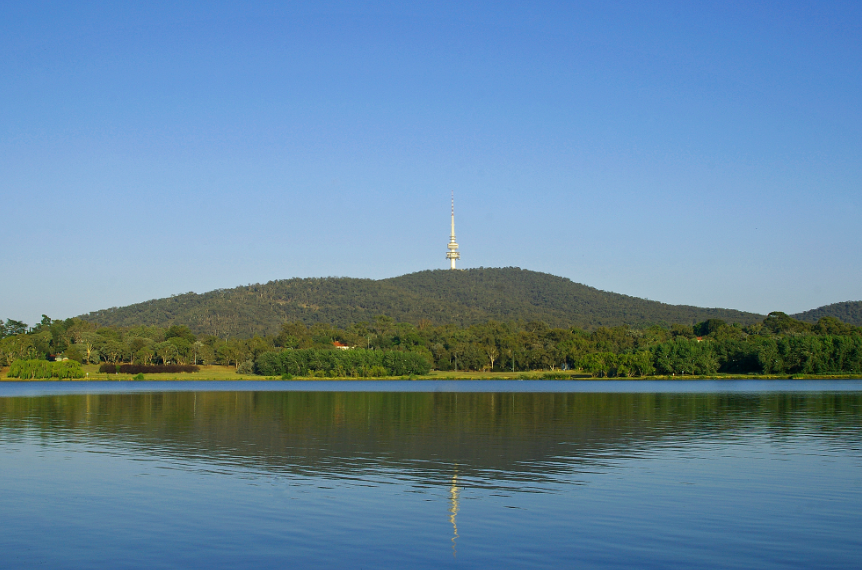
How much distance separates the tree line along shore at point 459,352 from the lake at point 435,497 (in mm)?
97566

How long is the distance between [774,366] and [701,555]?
12189 centimetres

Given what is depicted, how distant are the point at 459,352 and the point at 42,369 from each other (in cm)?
8241

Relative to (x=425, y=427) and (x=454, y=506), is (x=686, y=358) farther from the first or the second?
(x=454, y=506)

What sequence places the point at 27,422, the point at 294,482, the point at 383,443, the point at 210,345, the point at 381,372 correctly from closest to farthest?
the point at 294,482 → the point at 383,443 → the point at 27,422 → the point at 381,372 → the point at 210,345

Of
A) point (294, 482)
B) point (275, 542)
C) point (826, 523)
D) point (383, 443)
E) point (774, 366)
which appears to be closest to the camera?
point (275, 542)

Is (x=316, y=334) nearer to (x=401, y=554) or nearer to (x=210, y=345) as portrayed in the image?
(x=210, y=345)

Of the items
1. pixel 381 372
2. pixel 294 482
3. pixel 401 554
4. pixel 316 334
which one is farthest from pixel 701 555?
pixel 316 334

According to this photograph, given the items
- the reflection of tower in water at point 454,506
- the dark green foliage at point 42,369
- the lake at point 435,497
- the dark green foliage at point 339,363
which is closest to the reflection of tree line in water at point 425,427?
the lake at point 435,497

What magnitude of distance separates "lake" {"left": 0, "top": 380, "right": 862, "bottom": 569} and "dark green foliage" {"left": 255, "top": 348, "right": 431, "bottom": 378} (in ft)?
366

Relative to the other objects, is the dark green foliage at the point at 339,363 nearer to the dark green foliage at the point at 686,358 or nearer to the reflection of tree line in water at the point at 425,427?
the dark green foliage at the point at 686,358

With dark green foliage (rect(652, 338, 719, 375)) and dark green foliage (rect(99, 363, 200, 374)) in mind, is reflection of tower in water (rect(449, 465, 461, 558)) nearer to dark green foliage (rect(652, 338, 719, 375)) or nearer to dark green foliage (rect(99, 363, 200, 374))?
dark green foliage (rect(652, 338, 719, 375))

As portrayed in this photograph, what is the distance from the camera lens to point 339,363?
151 meters

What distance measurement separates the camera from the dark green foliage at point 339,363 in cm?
15125

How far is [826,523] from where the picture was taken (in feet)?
55.7
